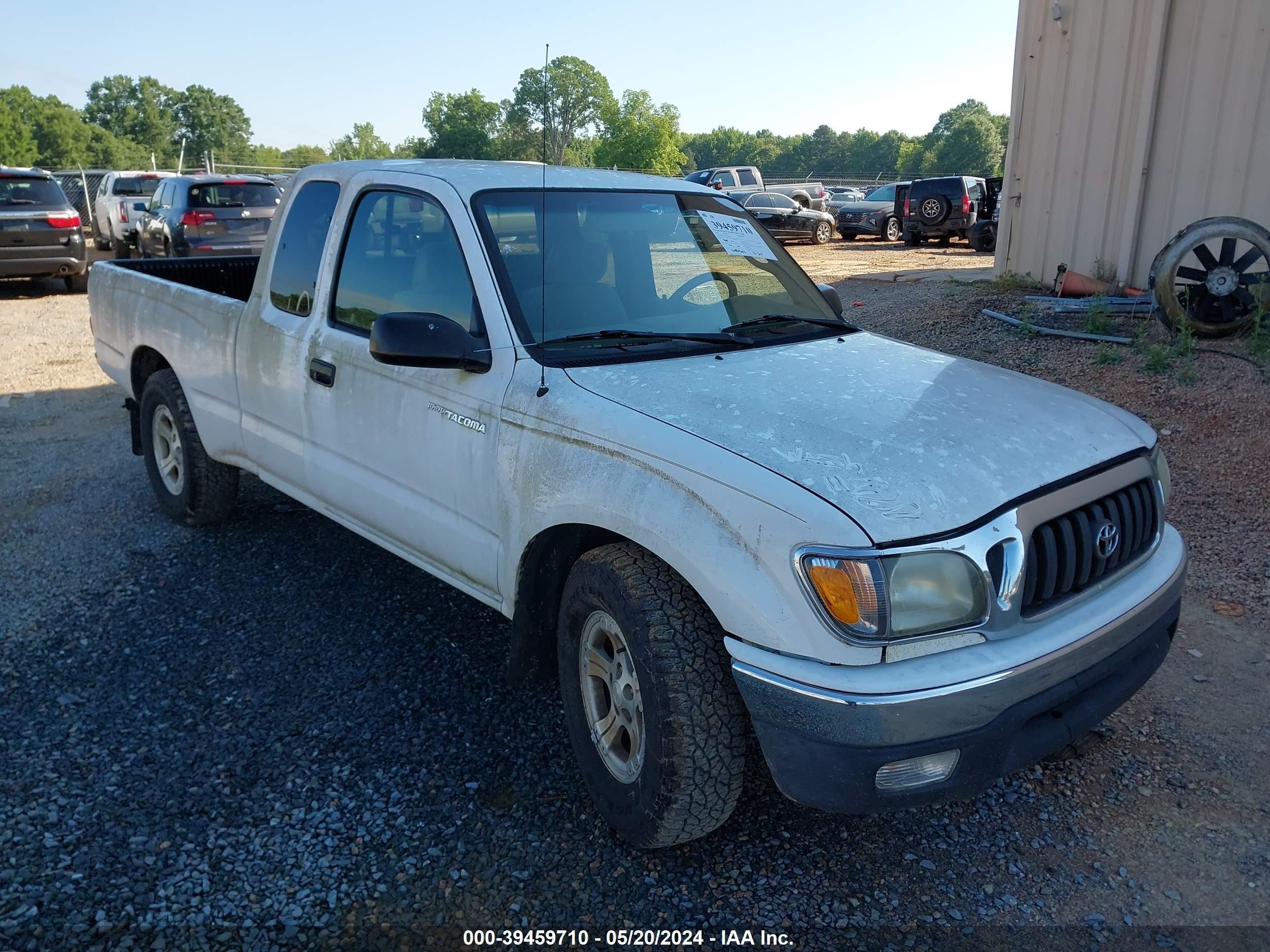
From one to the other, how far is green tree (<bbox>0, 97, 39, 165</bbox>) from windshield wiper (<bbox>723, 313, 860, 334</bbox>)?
104485 mm

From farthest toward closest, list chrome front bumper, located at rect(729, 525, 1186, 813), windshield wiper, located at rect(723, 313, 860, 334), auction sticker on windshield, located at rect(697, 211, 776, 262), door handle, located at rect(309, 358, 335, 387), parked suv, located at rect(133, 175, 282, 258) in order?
parked suv, located at rect(133, 175, 282, 258) → auction sticker on windshield, located at rect(697, 211, 776, 262) → door handle, located at rect(309, 358, 335, 387) → windshield wiper, located at rect(723, 313, 860, 334) → chrome front bumper, located at rect(729, 525, 1186, 813)

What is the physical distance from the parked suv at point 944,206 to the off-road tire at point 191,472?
20282 mm

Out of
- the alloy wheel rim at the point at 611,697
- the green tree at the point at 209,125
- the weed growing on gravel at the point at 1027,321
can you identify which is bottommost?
the alloy wheel rim at the point at 611,697

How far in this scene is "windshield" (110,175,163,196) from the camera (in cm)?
2142

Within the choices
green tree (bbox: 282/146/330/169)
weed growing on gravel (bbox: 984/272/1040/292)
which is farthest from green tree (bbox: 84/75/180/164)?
weed growing on gravel (bbox: 984/272/1040/292)

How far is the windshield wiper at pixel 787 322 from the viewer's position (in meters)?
3.59

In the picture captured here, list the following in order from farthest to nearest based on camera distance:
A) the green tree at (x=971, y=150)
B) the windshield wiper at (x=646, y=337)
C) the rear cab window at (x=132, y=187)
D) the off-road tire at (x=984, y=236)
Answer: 1. the green tree at (x=971, y=150)
2. the rear cab window at (x=132, y=187)
3. the off-road tire at (x=984, y=236)
4. the windshield wiper at (x=646, y=337)

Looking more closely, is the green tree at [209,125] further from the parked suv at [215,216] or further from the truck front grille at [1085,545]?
the truck front grille at [1085,545]

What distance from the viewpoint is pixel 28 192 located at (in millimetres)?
14883

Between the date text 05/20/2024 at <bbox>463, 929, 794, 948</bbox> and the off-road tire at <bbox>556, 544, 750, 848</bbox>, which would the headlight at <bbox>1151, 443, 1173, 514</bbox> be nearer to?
A: the off-road tire at <bbox>556, 544, 750, 848</bbox>

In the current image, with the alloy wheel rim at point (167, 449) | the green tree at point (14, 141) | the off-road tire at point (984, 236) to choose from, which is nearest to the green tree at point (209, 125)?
the green tree at point (14, 141)

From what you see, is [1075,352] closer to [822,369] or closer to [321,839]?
[822,369]

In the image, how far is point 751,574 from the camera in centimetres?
236

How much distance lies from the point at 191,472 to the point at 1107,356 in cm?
629
